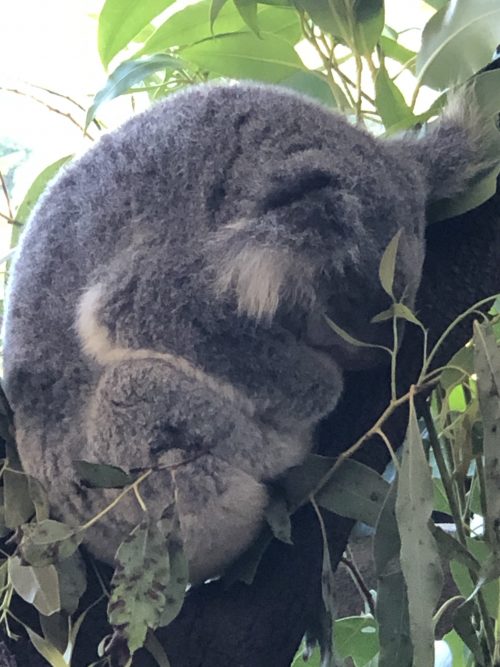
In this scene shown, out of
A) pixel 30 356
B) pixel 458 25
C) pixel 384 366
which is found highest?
pixel 458 25

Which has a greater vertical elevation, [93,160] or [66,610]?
[93,160]

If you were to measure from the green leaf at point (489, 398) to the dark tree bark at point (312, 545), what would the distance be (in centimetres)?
17

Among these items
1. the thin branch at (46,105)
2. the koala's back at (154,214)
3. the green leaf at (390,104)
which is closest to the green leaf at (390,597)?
the koala's back at (154,214)

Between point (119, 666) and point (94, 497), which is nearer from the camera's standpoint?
point (119, 666)

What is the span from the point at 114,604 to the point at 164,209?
586 millimetres

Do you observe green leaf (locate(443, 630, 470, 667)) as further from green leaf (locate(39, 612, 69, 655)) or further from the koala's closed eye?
the koala's closed eye

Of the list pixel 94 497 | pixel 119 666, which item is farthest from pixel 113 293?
pixel 119 666

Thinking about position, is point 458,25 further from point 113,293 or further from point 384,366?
point 113,293

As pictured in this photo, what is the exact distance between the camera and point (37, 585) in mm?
1112

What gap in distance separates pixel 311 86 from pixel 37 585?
1.10m

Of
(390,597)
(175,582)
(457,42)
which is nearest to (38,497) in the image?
(175,582)

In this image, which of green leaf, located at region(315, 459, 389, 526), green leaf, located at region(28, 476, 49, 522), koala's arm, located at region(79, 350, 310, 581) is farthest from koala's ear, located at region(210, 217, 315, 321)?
green leaf, located at region(28, 476, 49, 522)

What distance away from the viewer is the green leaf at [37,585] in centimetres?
110

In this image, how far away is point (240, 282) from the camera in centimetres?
123
